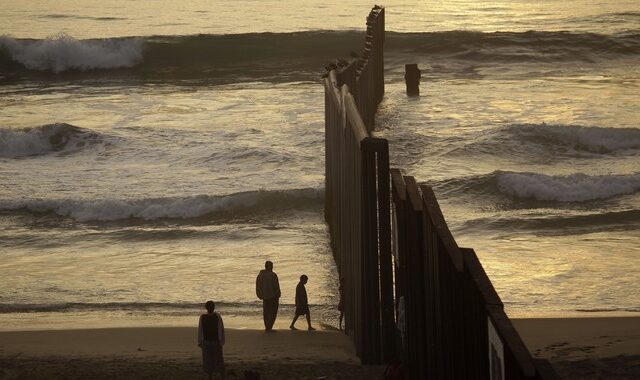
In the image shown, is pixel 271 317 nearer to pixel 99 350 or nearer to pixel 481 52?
pixel 99 350

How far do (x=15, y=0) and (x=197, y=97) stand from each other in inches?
934

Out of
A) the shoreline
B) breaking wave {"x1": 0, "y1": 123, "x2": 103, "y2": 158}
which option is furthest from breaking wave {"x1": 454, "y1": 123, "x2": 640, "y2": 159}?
the shoreline

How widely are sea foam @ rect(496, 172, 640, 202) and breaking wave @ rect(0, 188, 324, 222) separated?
3.70 metres

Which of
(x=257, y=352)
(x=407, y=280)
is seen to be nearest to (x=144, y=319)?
(x=257, y=352)

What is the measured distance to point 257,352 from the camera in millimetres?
14172

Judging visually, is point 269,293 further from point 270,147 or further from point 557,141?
point 557,141

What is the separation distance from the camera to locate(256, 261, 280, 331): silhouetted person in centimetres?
1503

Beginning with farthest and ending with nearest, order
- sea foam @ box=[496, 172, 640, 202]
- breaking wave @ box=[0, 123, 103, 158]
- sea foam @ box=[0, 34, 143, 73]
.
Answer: sea foam @ box=[0, 34, 143, 73], breaking wave @ box=[0, 123, 103, 158], sea foam @ box=[496, 172, 640, 202]

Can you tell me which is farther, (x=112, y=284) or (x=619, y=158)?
(x=619, y=158)

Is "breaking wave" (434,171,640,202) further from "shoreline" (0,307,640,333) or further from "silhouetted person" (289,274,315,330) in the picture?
"silhouetted person" (289,274,315,330)

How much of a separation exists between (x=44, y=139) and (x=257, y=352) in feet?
63.3

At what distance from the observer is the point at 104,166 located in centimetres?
2944

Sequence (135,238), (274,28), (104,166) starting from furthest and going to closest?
1. (274,28)
2. (104,166)
3. (135,238)

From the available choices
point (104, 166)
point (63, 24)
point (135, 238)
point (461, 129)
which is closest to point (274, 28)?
point (63, 24)
